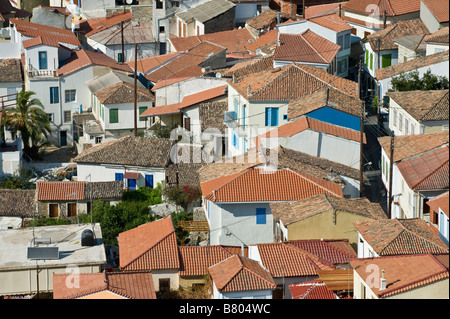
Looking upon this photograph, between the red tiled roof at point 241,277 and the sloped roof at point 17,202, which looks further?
the sloped roof at point 17,202

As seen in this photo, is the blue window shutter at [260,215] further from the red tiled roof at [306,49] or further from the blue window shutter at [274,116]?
the red tiled roof at [306,49]

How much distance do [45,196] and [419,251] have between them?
55.3ft

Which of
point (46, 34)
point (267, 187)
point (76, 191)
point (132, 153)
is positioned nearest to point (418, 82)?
point (267, 187)

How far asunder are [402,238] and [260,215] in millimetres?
7356

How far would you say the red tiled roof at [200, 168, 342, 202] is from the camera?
95.7 ft

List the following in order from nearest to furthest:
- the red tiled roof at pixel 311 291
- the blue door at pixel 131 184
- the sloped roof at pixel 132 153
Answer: the red tiled roof at pixel 311 291 < the blue door at pixel 131 184 < the sloped roof at pixel 132 153

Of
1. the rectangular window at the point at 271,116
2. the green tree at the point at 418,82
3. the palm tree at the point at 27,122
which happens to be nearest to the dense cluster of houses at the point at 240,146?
the rectangular window at the point at 271,116

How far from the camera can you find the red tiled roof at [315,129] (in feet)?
108

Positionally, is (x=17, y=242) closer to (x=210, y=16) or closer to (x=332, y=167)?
(x=332, y=167)

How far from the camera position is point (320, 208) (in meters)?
26.5

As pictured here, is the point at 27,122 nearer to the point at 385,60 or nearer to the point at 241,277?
the point at 385,60

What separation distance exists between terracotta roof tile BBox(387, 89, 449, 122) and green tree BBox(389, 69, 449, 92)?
1.60 meters

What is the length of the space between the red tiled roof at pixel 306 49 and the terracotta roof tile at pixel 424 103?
9.11m
